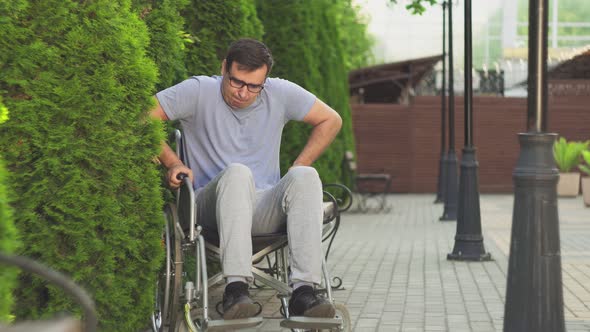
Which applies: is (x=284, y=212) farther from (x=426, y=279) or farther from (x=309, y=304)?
(x=426, y=279)

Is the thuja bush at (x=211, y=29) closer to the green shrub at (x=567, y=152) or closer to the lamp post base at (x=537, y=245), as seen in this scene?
the lamp post base at (x=537, y=245)

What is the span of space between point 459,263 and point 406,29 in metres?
61.7

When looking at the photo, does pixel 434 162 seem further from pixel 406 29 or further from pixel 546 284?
pixel 406 29

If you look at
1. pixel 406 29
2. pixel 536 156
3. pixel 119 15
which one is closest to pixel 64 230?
pixel 119 15

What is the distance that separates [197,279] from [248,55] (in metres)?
1.16

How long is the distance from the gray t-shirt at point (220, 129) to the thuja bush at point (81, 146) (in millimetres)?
302

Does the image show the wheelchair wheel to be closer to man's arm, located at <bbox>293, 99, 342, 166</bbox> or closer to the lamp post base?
man's arm, located at <bbox>293, 99, 342, 166</bbox>

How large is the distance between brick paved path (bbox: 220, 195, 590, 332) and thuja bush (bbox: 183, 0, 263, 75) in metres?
1.79

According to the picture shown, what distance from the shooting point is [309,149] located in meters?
6.34

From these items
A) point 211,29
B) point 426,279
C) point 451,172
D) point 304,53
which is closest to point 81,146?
point 211,29

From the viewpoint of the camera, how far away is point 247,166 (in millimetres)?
5879

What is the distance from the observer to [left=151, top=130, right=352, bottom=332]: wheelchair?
17.7ft

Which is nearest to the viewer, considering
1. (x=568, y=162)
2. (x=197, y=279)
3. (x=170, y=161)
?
(x=197, y=279)

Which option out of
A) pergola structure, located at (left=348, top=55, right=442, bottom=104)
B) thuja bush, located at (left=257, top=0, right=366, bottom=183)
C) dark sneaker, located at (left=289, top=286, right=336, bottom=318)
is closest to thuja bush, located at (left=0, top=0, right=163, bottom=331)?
dark sneaker, located at (left=289, top=286, right=336, bottom=318)
